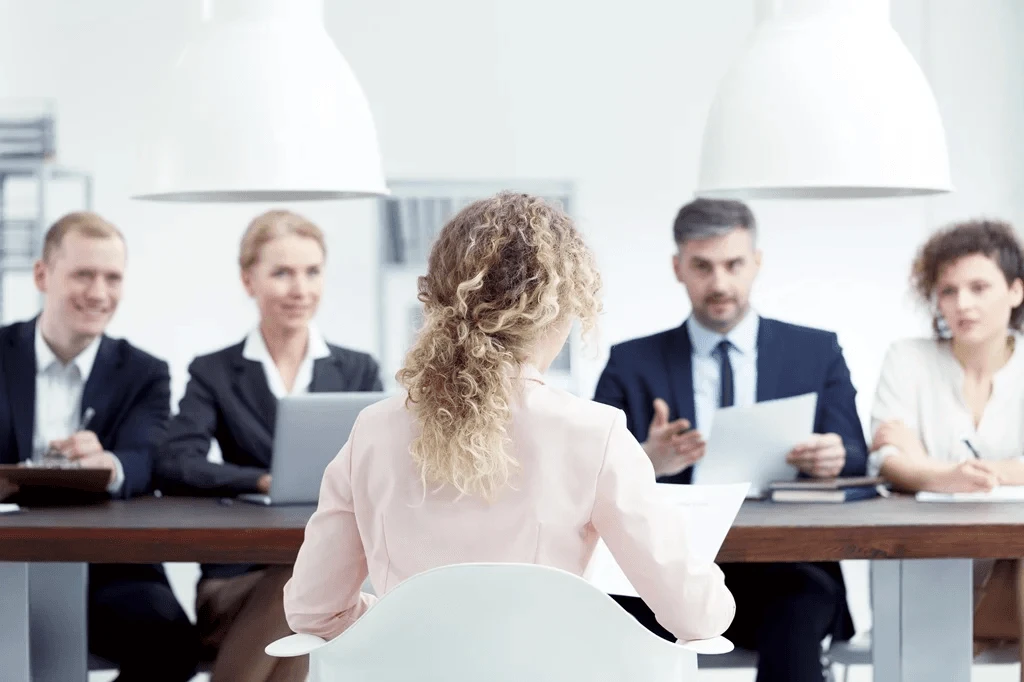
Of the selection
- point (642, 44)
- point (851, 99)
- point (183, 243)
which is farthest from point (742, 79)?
point (183, 243)

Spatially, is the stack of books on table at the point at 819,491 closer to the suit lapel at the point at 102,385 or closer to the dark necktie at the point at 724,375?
the dark necktie at the point at 724,375

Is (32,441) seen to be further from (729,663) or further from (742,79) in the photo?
(742,79)

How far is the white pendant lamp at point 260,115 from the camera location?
2242 mm

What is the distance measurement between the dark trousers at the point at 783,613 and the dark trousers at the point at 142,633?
1.12 metres

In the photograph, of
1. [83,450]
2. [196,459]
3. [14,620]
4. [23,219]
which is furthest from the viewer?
[23,219]

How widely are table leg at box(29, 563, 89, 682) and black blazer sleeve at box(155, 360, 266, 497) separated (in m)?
0.38

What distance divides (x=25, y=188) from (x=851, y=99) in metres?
4.78

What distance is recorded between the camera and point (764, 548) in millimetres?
2379

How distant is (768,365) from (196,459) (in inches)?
63.4

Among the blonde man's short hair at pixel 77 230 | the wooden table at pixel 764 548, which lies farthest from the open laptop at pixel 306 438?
the blonde man's short hair at pixel 77 230

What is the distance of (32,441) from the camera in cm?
337

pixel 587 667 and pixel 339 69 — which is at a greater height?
pixel 339 69

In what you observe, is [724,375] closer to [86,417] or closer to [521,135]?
[86,417]

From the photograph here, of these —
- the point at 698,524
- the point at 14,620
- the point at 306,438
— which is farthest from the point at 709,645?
the point at 14,620
